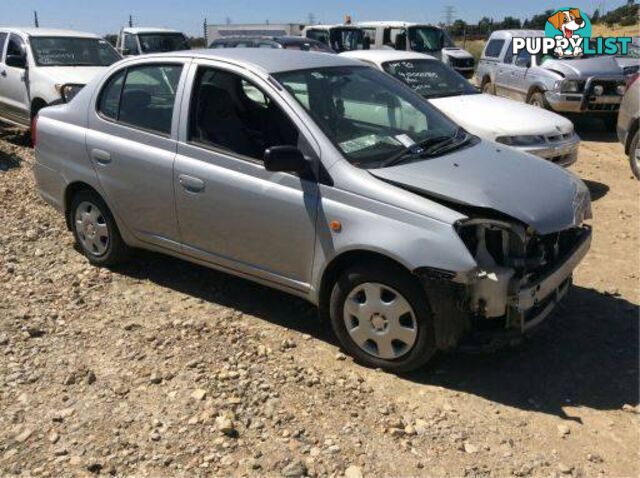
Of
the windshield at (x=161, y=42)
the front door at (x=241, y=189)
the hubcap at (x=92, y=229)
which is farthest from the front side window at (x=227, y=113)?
the windshield at (x=161, y=42)

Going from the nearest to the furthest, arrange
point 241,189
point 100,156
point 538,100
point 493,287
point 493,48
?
point 493,287 < point 241,189 < point 100,156 < point 538,100 < point 493,48

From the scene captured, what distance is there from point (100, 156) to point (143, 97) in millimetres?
548

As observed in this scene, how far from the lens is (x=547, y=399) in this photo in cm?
353

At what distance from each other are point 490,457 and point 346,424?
72 cm

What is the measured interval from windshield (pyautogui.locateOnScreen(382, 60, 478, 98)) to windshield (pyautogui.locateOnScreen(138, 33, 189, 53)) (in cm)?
1013

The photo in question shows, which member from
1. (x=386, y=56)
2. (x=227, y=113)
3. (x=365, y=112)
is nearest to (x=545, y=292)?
(x=365, y=112)

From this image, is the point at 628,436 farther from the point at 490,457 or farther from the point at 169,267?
the point at 169,267

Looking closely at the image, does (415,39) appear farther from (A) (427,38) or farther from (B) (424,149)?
(B) (424,149)

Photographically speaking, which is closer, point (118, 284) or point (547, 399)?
point (547, 399)

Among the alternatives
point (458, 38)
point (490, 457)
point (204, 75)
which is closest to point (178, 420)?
point (490, 457)

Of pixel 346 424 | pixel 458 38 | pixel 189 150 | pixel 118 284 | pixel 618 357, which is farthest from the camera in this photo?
pixel 458 38

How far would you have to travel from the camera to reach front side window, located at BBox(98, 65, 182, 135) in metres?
4.45

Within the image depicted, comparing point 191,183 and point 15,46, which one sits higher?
point 15,46

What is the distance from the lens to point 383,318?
365 cm
